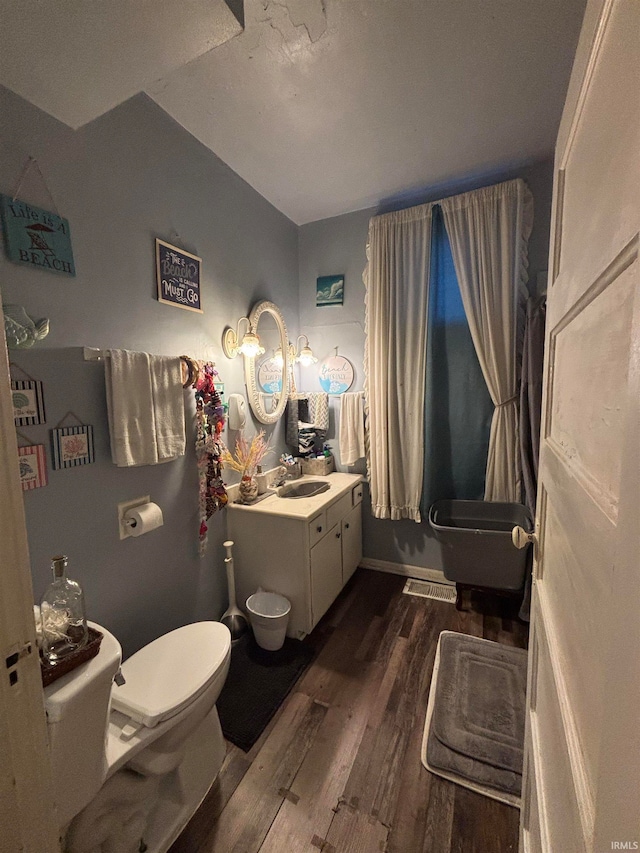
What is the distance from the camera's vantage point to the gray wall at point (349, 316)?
7.72ft

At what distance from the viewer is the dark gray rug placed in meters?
1.39

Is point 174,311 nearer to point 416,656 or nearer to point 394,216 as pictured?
point 394,216

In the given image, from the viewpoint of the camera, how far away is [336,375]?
2506 millimetres

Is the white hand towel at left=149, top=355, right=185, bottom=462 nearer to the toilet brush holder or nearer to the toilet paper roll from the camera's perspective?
the toilet paper roll

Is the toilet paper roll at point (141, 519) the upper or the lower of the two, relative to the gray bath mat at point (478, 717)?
upper

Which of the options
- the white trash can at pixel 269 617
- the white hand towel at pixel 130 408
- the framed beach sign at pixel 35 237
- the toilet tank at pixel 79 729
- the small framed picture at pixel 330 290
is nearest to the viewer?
the toilet tank at pixel 79 729

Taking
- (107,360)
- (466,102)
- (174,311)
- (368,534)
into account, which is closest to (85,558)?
(107,360)

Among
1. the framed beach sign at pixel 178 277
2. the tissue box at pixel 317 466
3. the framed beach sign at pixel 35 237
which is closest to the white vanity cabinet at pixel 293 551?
the tissue box at pixel 317 466

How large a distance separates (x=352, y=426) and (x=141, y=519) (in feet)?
4.97

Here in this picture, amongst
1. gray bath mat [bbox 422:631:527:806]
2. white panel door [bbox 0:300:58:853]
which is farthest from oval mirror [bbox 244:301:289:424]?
gray bath mat [bbox 422:631:527:806]

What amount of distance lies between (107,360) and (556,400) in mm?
1423

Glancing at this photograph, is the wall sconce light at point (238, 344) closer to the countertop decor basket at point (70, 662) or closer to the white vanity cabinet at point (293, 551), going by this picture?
the white vanity cabinet at point (293, 551)

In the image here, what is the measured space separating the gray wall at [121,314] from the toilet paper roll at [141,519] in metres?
0.07

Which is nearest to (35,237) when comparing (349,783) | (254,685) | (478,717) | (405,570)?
(254,685)
